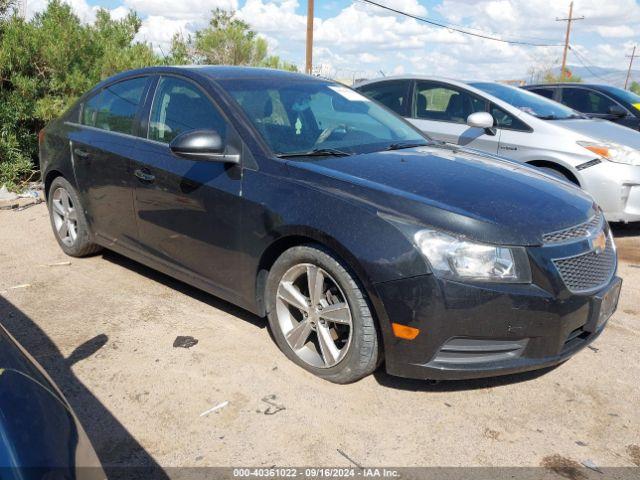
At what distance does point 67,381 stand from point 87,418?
0.41 metres

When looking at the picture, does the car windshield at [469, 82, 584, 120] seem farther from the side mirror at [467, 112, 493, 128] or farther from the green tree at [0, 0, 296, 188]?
the green tree at [0, 0, 296, 188]

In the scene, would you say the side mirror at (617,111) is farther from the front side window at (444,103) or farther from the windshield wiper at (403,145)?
the windshield wiper at (403,145)

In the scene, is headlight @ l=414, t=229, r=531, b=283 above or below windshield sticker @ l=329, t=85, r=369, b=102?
below

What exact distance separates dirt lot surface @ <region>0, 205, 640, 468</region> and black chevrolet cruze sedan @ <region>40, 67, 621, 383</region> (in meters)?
0.25

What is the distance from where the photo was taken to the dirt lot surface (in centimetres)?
268

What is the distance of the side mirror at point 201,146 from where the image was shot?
3.34 meters

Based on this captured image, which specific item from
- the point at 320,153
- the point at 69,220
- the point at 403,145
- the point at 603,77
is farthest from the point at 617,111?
the point at 603,77

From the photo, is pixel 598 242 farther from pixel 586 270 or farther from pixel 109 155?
pixel 109 155

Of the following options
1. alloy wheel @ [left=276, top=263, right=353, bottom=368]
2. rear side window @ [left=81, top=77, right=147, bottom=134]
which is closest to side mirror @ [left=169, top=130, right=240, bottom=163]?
alloy wheel @ [left=276, top=263, right=353, bottom=368]

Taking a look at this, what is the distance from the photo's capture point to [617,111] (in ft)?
30.5

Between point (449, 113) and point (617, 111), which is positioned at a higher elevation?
point (449, 113)

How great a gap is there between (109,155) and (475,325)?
2931 millimetres

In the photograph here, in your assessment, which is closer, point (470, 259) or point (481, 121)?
point (470, 259)

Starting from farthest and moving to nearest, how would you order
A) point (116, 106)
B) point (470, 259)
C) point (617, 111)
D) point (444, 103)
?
point (617, 111), point (444, 103), point (116, 106), point (470, 259)
